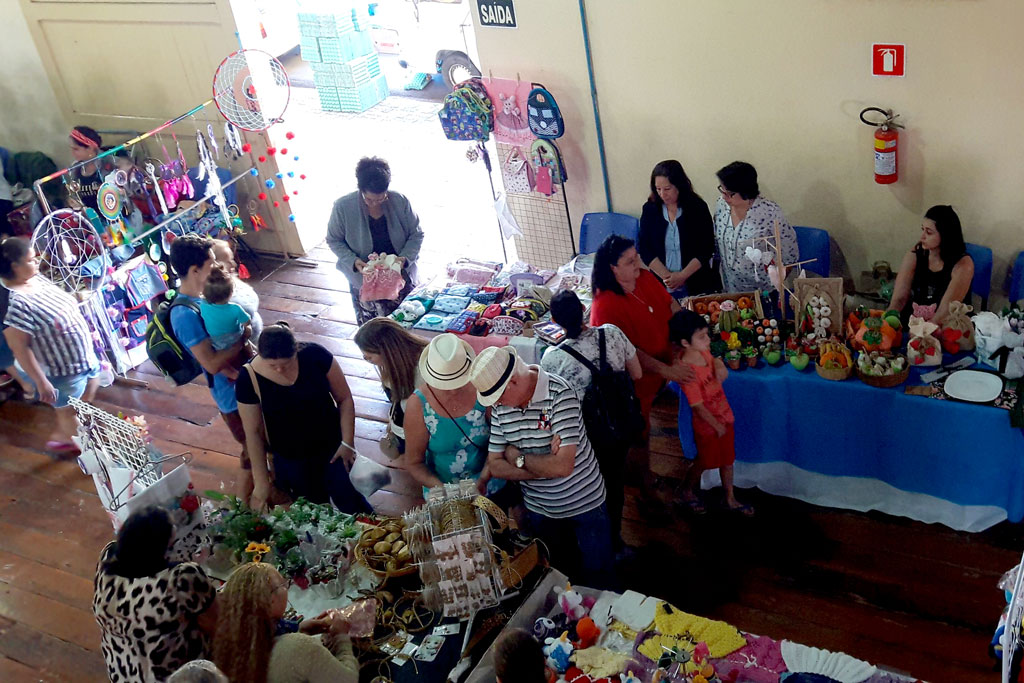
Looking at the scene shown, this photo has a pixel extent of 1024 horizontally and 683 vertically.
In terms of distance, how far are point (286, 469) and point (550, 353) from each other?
1.41 metres

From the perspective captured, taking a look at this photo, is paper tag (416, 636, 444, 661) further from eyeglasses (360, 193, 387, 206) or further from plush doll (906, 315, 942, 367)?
eyeglasses (360, 193, 387, 206)

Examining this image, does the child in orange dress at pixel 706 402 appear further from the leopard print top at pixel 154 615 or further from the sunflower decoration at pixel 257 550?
the leopard print top at pixel 154 615

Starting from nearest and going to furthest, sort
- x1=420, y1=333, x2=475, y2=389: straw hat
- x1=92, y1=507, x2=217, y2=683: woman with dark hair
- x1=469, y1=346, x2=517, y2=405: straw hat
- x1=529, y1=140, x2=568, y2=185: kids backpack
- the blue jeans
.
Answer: x1=92, y1=507, x2=217, y2=683: woman with dark hair < x1=469, y1=346, x2=517, y2=405: straw hat < x1=420, y1=333, x2=475, y2=389: straw hat < the blue jeans < x1=529, y1=140, x2=568, y2=185: kids backpack

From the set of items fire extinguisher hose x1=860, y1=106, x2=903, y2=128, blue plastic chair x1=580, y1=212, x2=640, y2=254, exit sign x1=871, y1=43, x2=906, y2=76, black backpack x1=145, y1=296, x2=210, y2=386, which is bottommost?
blue plastic chair x1=580, y1=212, x2=640, y2=254

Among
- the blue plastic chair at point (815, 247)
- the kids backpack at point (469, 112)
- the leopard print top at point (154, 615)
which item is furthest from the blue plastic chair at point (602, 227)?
the leopard print top at point (154, 615)

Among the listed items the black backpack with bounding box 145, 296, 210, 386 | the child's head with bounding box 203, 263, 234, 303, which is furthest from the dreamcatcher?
the child's head with bounding box 203, 263, 234, 303

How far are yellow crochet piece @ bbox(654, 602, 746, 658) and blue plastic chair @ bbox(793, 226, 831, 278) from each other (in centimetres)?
269

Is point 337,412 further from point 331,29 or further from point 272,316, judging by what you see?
point 331,29

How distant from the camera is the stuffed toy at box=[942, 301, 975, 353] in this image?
14.6ft

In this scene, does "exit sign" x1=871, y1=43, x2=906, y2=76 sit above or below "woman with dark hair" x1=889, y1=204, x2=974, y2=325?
above

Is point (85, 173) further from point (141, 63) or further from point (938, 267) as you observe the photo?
point (938, 267)

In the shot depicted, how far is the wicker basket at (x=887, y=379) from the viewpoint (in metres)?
4.37

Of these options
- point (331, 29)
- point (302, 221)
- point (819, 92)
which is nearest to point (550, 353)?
point (819, 92)

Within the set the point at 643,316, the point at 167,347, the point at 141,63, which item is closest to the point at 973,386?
the point at 643,316
